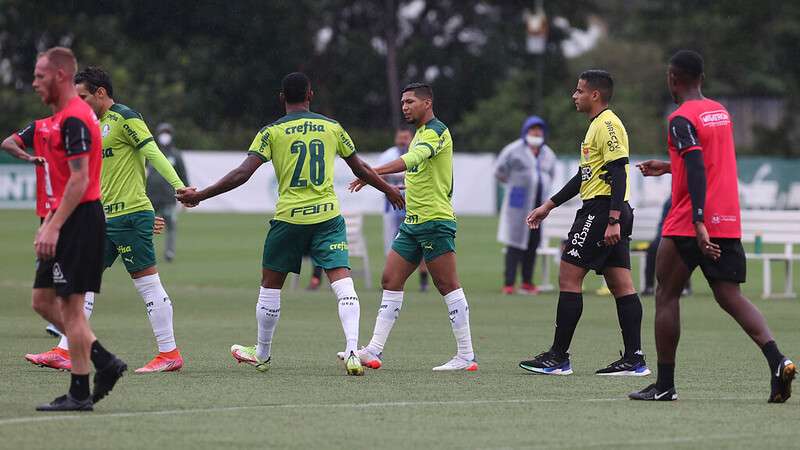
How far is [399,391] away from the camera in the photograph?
10070 millimetres

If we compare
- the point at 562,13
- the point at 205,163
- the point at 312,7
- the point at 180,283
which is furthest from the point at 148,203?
the point at 562,13

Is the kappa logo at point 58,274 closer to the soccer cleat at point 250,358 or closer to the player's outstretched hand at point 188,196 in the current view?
the player's outstretched hand at point 188,196

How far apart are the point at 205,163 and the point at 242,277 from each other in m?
23.2

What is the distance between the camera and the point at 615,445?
25.9 ft

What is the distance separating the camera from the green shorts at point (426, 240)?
11.4 meters

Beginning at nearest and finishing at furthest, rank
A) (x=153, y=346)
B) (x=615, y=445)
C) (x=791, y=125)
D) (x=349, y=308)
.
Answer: (x=615, y=445), (x=349, y=308), (x=153, y=346), (x=791, y=125)

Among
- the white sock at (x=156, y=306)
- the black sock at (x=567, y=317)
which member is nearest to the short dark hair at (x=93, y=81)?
the white sock at (x=156, y=306)

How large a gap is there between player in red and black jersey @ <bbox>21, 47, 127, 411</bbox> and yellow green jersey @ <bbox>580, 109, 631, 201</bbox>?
12.4 feet

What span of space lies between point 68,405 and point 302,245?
2589 mm

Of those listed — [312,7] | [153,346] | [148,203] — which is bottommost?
[153,346]

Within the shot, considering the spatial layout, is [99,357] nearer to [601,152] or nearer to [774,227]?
[601,152]

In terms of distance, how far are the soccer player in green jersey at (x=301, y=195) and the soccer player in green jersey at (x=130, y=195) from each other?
0.43m

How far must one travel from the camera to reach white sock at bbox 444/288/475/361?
1147cm

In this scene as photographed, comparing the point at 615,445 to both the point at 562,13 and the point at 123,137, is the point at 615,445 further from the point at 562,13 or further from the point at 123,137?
the point at 562,13
